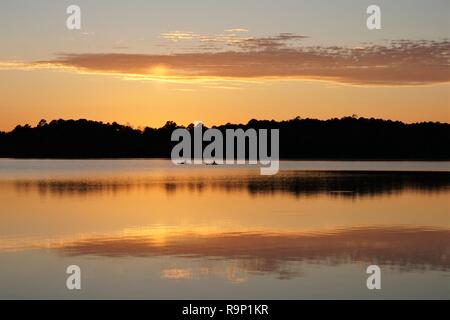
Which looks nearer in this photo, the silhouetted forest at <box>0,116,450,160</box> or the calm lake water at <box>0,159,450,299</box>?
the calm lake water at <box>0,159,450,299</box>

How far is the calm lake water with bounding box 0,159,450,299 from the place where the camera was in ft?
52.9

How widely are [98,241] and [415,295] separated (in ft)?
34.8

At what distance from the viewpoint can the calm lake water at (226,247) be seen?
16.1 meters

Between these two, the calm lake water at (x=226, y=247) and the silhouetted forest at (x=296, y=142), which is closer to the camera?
the calm lake water at (x=226, y=247)

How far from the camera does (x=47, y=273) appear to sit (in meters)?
17.6

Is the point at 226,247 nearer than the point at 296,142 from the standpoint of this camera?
Yes

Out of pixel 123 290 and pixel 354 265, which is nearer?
pixel 123 290

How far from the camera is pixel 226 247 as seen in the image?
21.5 meters

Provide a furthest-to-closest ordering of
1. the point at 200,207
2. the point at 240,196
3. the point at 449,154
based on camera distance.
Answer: the point at 449,154, the point at 240,196, the point at 200,207
